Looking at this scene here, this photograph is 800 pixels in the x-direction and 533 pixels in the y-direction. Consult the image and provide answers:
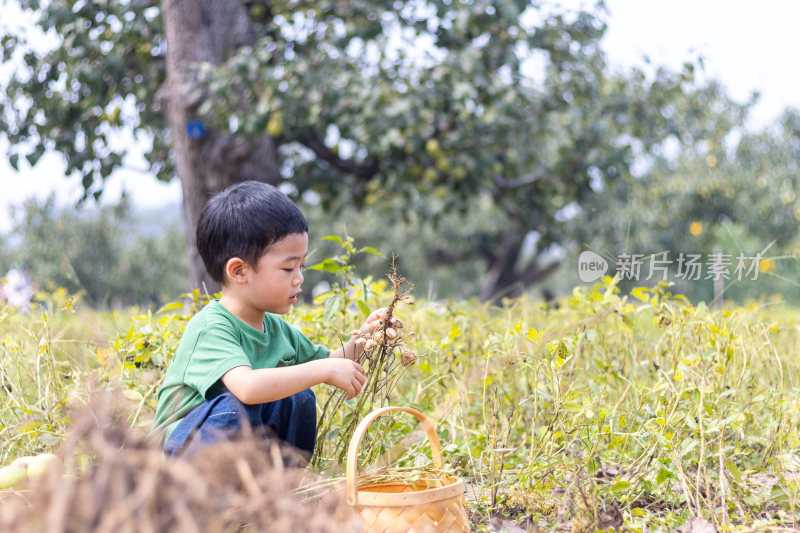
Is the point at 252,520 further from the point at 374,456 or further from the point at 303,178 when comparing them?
the point at 303,178

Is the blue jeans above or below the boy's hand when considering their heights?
below

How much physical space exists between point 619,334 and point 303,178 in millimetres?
4485

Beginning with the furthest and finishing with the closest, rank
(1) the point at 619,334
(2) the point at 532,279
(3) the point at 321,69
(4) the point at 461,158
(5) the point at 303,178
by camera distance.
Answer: (2) the point at 532,279 → (5) the point at 303,178 → (4) the point at 461,158 → (3) the point at 321,69 → (1) the point at 619,334

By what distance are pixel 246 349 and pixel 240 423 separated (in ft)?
1.03

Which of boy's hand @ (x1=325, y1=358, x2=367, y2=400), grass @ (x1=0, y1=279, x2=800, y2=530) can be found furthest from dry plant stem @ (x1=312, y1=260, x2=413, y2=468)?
boy's hand @ (x1=325, y1=358, x2=367, y2=400)

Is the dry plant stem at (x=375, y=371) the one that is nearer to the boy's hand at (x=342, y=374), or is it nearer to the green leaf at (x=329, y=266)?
the boy's hand at (x=342, y=374)

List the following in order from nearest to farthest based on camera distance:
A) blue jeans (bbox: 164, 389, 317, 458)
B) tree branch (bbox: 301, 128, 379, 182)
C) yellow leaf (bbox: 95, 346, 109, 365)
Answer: blue jeans (bbox: 164, 389, 317, 458) < yellow leaf (bbox: 95, 346, 109, 365) < tree branch (bbox: 301, 128, 379, 182)

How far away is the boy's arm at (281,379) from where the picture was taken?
1.78m

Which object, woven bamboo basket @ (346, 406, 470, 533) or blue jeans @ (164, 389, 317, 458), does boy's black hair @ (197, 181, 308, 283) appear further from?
woven bamboo basket @ (346, 406, 470, 533)

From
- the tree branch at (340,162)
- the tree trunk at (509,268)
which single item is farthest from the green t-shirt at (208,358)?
the tree trunk at (509,268)

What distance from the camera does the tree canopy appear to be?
16.8 feet

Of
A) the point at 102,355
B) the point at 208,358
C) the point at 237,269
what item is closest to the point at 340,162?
the point at 102,355

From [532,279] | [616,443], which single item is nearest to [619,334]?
[616,443]

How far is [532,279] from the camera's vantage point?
737 inches
